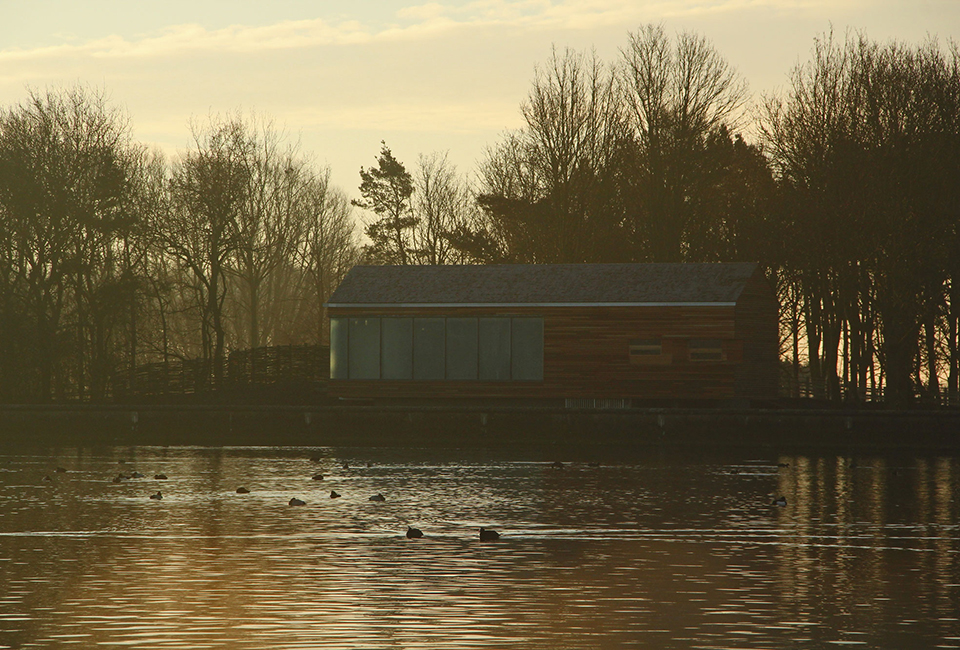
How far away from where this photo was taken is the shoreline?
123 ft

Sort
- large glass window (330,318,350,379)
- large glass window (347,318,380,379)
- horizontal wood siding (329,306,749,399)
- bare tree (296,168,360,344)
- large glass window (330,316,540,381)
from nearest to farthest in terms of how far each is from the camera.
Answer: horizontal wood siding (329,306,749,399)
large glass window (330,316,540,381)
large glass window (347,318,380,379)
large glass window (330,318,350,379)
bare tree (296,168,360,344)

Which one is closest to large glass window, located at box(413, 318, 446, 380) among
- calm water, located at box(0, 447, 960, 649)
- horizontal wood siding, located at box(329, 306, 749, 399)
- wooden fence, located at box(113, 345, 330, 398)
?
horizontal wood siding, located at box(329, 306, 749, 399)

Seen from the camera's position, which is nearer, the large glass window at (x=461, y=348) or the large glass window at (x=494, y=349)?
the large glass window at (x=494, y=349)

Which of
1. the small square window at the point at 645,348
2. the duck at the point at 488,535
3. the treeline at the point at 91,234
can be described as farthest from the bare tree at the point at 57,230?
the duck at the point at 488,535

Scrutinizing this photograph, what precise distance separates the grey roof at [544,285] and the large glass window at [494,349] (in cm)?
87

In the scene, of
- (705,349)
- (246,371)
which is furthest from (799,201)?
(246,371)

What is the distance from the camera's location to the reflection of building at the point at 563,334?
43.8 m

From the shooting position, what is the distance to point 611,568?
14008 millimetres

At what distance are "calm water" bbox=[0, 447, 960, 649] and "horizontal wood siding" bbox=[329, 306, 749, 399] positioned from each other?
16.2 metres

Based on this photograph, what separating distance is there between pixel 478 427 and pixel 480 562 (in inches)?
1012

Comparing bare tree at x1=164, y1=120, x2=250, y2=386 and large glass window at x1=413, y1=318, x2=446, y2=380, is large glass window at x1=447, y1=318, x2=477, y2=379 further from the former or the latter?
bare tree at x1=164, y1=120, x2=250, y2=386

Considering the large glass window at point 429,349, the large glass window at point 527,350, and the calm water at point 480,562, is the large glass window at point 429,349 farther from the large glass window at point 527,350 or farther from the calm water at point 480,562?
the calm water at point 480,562

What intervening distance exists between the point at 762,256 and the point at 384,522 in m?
34.2

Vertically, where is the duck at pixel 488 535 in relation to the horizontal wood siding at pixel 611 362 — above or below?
below
